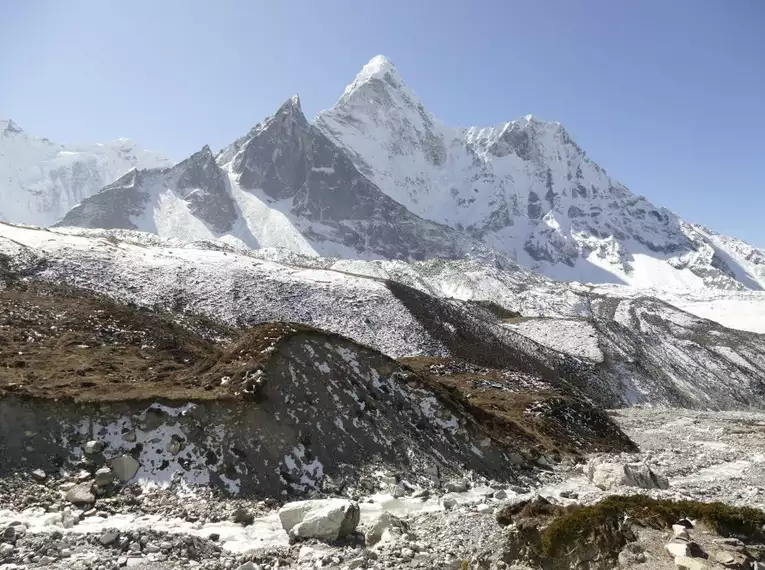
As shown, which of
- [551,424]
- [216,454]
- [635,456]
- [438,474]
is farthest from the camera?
[551,424]

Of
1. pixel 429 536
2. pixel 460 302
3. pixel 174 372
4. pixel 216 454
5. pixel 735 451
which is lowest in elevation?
pixel 735 451

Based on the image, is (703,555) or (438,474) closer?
(703,555)

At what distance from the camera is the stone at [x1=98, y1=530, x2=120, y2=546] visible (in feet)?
40.0

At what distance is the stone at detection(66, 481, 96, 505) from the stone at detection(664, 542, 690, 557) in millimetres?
14017

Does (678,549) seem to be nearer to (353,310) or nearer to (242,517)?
(242,517)

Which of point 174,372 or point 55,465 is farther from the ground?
point 174,372

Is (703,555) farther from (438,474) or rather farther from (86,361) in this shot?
(86,361)

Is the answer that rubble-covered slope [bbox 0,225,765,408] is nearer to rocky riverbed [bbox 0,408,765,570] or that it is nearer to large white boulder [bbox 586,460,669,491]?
large white boulder [bbox 586,460,669,491]

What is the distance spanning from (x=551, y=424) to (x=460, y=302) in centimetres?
5371

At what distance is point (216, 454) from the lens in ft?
53.5

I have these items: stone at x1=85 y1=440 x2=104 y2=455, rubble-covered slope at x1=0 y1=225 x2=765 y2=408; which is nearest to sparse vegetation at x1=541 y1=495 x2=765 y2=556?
stone at x1=85 y1=440 x2=104 y2=455

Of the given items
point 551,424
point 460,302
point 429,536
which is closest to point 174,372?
point 429,536

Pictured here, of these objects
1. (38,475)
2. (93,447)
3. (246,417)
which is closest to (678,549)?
(246,417)

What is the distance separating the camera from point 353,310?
58000 millimetres
